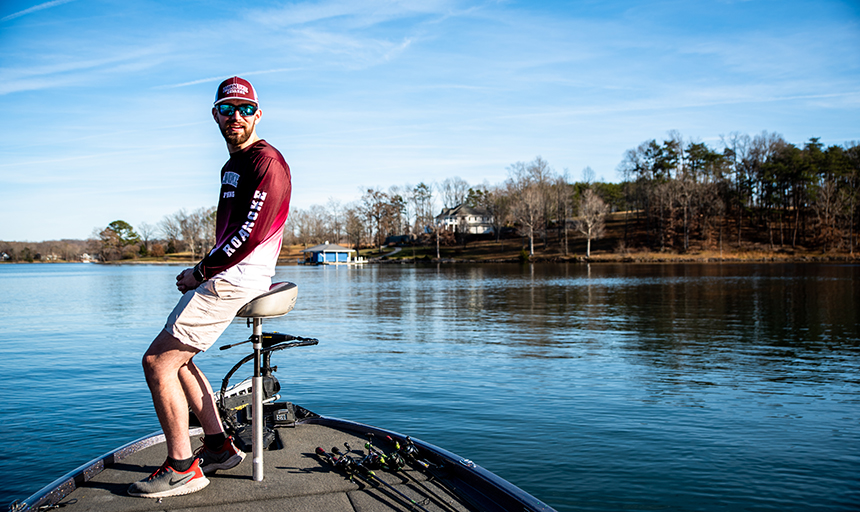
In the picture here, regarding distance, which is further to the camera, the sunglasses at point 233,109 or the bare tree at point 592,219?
the bare tree at point 592,219

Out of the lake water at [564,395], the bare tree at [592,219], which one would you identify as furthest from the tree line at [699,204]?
the lake water at [564,395]

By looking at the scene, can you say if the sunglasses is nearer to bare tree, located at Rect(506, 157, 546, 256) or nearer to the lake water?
the lake water

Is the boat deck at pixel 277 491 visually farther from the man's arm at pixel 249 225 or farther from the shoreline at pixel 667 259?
the shoreline at pixel 667 259

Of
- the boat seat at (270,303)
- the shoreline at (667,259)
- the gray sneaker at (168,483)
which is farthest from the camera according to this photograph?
the shoreline at (667,259)

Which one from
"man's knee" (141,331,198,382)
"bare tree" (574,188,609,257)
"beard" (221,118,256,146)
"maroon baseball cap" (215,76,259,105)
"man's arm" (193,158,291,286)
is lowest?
"man's knee" (141,331,198,382)

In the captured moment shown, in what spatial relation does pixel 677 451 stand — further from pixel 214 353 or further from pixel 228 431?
pixel 214 353

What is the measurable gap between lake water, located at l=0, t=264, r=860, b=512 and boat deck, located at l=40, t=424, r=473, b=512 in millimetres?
2804

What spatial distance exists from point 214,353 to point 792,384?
13.8 meters

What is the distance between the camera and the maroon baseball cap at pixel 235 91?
3.93 meters

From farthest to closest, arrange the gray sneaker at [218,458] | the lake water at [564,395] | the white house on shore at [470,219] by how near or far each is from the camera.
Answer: the white house on shore at [470,219] < the lake water at [564,395] < the gray sneaker at [218,458]

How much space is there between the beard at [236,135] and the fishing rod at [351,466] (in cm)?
232

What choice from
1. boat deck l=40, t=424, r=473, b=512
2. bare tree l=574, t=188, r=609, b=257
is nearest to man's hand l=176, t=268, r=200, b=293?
boat deck l=40, t=424, r=473, b=512

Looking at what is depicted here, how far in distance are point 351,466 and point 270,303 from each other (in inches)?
50.4

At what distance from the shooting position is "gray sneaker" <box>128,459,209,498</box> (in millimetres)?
3645
